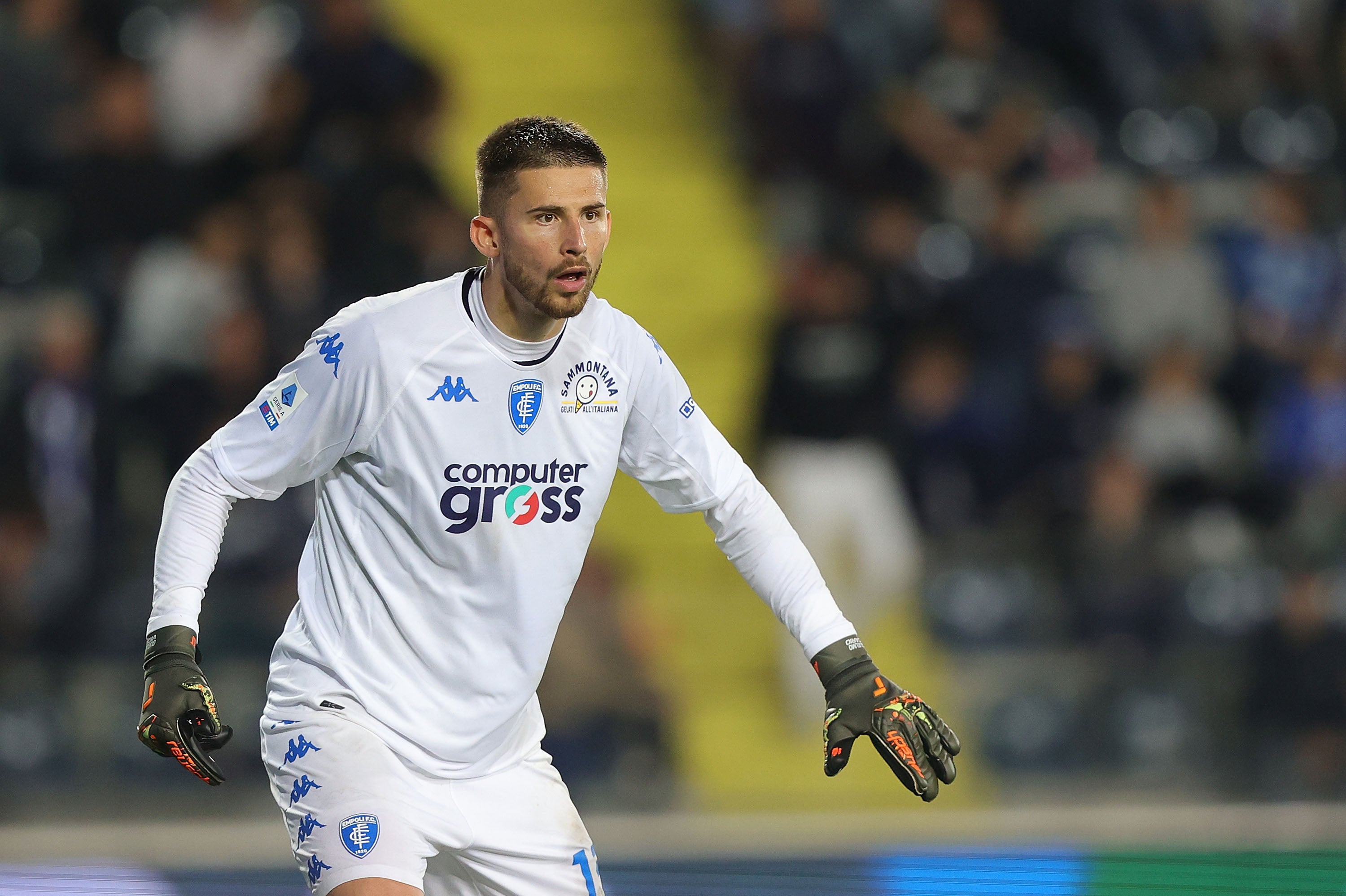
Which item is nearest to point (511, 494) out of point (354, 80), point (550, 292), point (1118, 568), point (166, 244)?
point (550, 292)

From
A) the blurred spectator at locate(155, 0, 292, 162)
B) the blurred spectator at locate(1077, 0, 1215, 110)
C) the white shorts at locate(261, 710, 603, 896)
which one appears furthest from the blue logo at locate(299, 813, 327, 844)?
the blurred spectator at locate(1077, 0, 1215, 110)

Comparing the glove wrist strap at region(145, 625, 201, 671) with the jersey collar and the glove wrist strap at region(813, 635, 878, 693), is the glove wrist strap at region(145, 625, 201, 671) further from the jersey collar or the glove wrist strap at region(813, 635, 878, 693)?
the glove wrist strap at region(813, 635, 878, 693)

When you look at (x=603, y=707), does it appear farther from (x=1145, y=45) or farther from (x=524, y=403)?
(x=1145, y=45)

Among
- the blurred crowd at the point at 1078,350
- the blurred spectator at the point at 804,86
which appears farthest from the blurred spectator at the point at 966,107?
the blurred spectator at the point at 804,86

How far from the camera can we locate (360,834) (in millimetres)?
3463

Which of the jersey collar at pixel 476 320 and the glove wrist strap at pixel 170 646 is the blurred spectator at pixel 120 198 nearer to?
the jersey collar at pixel 476 320

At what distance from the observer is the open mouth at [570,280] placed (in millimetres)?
3635

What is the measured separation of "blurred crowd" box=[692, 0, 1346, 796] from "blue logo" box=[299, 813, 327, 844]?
538 centimetres

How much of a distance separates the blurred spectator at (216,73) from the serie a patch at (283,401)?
21.1 ft

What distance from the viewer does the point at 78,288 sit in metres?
9.13

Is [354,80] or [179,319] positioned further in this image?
[354,80]

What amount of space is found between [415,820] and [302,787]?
25 centimetres

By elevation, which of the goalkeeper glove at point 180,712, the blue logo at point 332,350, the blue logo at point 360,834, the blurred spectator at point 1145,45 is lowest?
the blue logo at point 360,834

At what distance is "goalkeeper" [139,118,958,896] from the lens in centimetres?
364
